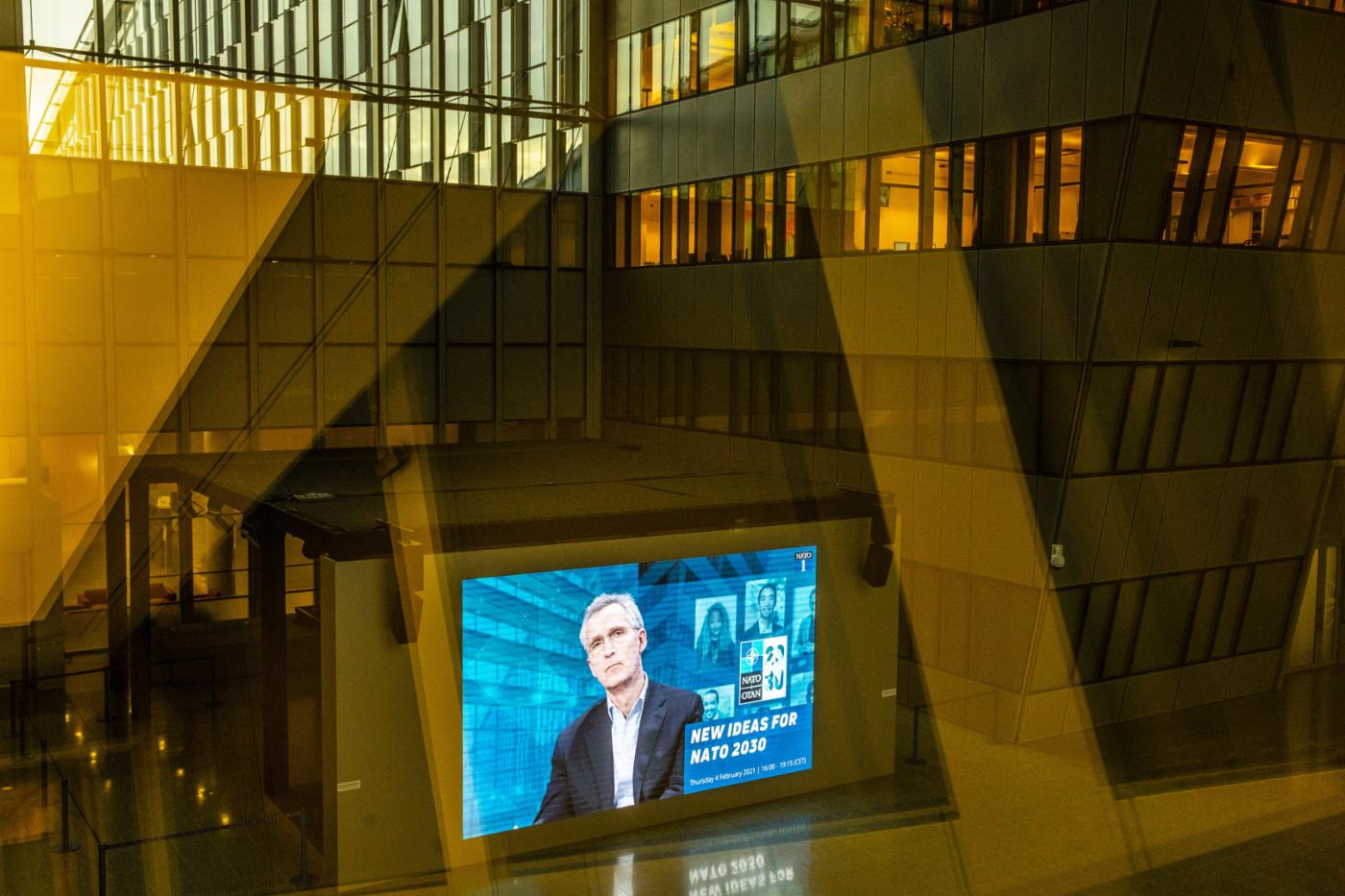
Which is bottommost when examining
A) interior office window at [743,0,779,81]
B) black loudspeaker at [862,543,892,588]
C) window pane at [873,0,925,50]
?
black loudspeaker at [862,543,892,588]

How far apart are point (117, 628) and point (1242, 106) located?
714 inches

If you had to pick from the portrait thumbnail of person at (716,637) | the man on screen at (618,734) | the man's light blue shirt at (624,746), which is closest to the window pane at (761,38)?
the portrait thumbnail of person at (716,637)

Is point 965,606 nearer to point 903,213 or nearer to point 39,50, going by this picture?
point 903,213

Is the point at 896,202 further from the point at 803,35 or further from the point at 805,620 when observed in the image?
the point at 805,620

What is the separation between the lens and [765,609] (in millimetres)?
15680

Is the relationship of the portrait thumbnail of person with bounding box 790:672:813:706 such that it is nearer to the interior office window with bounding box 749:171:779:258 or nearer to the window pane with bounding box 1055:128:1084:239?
the window pane with bounding box 1055:128:1084:239

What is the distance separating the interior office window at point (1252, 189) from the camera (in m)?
18.3

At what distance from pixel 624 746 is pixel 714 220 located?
42.4ft

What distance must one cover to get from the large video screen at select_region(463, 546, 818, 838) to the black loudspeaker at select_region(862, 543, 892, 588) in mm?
743

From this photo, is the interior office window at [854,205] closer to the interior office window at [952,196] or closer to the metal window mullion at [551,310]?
the interior office window at [952,196]

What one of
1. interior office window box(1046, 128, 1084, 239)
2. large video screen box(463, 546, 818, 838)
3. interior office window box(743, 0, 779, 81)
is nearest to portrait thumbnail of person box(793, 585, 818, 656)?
large video screen box(463, 546, 818, 838)

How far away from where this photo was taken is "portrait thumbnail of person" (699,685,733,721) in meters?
15.2

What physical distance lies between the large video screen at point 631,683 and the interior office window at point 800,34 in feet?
32.9

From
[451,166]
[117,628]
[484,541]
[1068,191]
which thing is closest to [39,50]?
[451,166]
